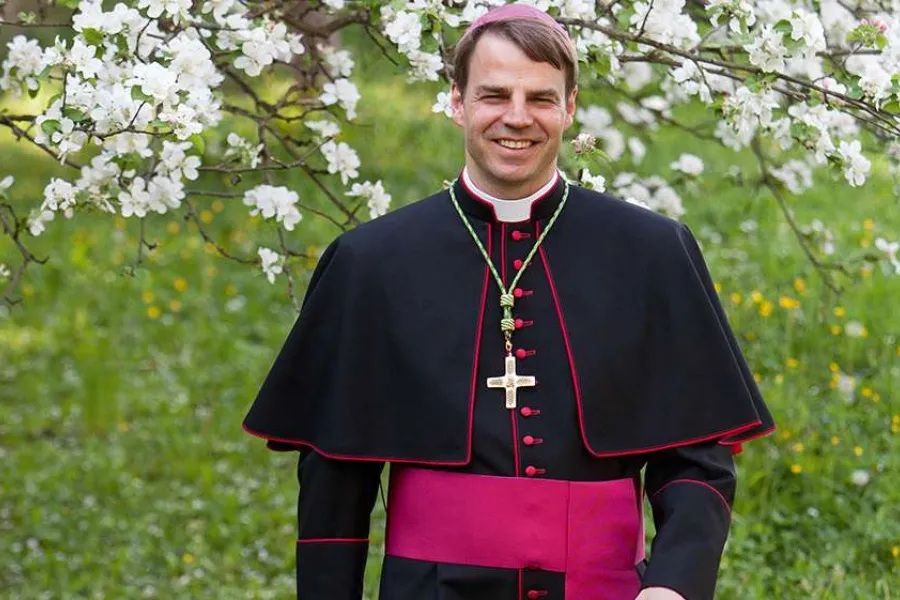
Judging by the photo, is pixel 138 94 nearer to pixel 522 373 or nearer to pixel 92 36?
pixel 92 36

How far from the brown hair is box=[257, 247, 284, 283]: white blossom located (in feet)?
4.28

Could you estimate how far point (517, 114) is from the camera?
8.02 ft

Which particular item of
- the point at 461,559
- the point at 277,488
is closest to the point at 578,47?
the point at 461,559

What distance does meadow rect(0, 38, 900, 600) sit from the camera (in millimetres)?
5137

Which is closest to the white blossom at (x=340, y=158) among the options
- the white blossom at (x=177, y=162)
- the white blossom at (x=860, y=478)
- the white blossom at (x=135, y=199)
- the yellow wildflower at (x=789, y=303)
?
the white blossom at (x=177, y=162)

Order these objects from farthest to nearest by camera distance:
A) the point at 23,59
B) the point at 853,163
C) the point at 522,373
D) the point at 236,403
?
the point at 236,403 → the point at 23,59 → the point at 853,163 → the point at 522,373

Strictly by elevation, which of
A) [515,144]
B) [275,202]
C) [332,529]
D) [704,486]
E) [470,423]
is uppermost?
[515,144]

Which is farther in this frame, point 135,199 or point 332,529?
point 135,199

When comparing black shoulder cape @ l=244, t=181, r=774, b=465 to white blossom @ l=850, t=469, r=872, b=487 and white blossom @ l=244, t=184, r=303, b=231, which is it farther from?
white blossom @ l=850, t=469, r=872, b=487

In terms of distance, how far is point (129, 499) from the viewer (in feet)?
20.6

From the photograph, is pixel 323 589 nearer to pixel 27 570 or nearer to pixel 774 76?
pixel 774 76

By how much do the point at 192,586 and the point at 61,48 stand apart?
2863 mm

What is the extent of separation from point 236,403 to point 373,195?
3446 mm

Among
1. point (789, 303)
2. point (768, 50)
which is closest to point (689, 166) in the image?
point (768, 50)
